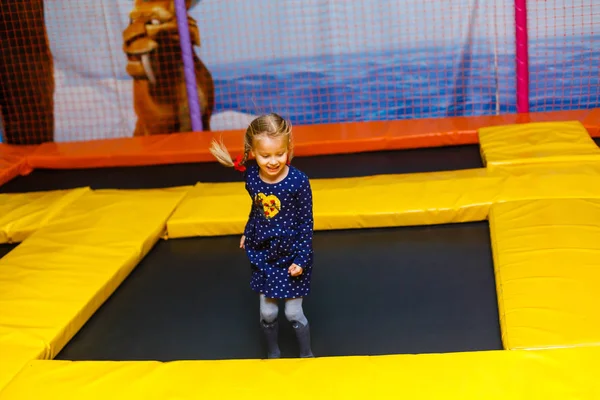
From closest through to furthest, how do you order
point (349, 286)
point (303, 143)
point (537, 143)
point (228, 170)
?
point (349, 286) → point (537, 143) → point (228, 170) → point (303, 143)

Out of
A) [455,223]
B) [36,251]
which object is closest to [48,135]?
[36,251]

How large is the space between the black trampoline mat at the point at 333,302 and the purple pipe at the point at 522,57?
208 cm

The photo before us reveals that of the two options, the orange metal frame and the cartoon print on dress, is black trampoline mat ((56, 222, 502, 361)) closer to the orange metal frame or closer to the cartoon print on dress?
the cartoon print on dress

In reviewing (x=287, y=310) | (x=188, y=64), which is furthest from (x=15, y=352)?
(x=188, y=64)

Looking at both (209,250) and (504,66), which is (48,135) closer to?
(209,250)

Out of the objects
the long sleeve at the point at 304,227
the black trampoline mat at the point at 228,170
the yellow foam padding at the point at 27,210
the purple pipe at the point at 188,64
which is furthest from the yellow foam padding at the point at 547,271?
the purple pipe at the point at 188,64

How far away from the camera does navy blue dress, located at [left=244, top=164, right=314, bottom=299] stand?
2.45 m

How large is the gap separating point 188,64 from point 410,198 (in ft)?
8.11

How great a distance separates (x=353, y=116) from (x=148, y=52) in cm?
168

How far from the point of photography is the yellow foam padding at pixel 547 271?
8.07 feet

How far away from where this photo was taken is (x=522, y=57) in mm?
5285

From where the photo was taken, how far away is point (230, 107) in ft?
19.4

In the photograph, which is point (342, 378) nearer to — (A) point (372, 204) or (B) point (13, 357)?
(B) point (13, 357)

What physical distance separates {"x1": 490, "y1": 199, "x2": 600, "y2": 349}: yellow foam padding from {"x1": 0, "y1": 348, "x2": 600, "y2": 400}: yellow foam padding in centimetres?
17
